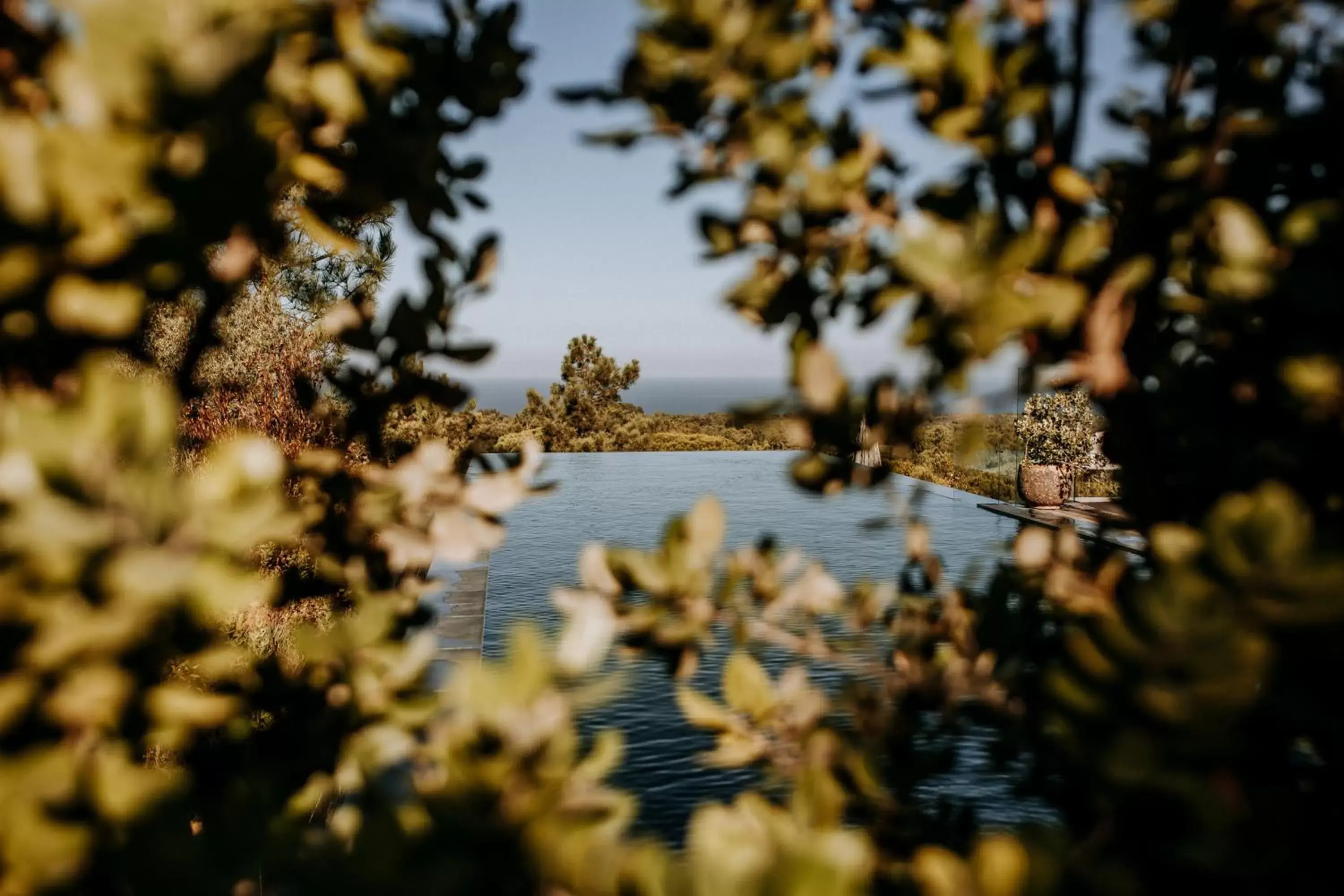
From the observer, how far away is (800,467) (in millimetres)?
1245

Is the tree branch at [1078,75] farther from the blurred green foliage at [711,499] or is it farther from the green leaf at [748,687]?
the green leaf at [748,687]

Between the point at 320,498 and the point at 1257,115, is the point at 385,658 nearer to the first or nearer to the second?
the point at 320,498

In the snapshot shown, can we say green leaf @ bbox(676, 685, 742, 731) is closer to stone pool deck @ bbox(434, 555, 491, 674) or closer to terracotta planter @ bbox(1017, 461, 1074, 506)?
stone pool deck @ bbox(434, 555, 491, 674)

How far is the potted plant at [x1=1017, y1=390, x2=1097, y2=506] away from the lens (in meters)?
17.3

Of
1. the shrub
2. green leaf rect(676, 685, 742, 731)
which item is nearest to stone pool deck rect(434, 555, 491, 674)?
green leaf rect(676, 685, 742, 731)

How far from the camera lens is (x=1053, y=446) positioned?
57.7ft

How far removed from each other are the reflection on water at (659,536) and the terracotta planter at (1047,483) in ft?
3.54

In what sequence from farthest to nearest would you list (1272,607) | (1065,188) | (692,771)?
(692,771), (1065,188), (1272,607)

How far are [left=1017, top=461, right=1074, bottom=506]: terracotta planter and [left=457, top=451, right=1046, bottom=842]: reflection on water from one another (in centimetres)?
108

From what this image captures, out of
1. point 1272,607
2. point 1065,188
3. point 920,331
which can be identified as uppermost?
point 1065,188

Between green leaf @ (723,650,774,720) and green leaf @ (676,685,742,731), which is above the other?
green leaf @ (723,650,774,720)

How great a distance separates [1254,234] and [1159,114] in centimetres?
52

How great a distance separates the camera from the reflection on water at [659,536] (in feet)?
19.1

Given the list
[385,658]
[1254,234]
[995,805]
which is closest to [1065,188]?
[1254,234]
